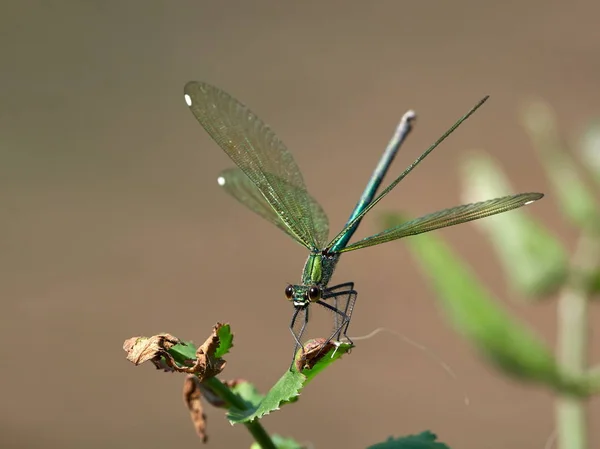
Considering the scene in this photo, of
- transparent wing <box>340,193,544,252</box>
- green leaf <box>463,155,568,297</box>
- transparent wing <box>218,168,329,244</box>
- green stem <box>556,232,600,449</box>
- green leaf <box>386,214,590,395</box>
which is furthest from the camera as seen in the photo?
green leaf <box>463,155,568,297</box>

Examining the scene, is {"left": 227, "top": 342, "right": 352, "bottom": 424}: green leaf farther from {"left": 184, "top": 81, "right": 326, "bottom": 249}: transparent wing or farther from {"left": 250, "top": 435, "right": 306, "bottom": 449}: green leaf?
{"left": 184, "top": 81, "right": 326, "bottom": 249}: transparent wing

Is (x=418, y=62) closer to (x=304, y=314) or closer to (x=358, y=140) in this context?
(x=358, y=140)

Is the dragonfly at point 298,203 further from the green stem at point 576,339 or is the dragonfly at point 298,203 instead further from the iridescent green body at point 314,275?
the green stem at point 576,339

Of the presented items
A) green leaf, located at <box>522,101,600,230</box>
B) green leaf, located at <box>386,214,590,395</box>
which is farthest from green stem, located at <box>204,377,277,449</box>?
green leaf, located at <box>522,101,600,230</box>

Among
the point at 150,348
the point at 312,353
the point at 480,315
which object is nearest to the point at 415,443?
the point at 312,353

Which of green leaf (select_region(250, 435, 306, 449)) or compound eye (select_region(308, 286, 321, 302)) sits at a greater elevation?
compound eye (select_region(308, 286, 321, 302))

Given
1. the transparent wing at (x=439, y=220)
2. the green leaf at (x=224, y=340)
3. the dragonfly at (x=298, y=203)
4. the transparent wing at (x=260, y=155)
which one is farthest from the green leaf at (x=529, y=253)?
the green leaf at (x=224, y=340)

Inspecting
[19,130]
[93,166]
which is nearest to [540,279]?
[93,166]
